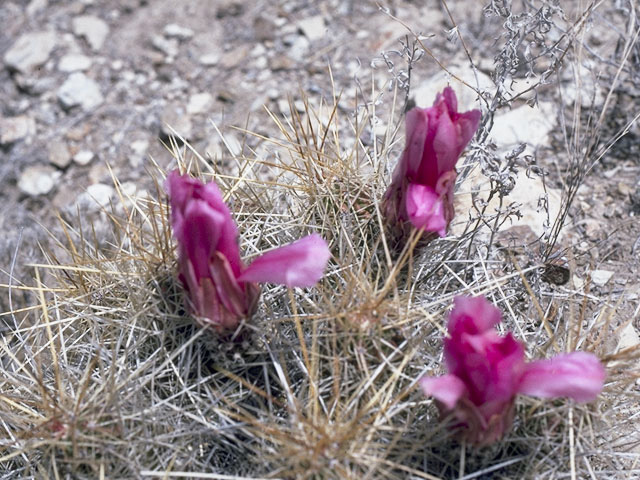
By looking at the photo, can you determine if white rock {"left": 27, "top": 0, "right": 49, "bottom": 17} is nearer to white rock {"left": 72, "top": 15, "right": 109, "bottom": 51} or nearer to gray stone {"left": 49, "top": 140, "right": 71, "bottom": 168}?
white rock {"left": 72, "top": 15, "right": 109, "bottom": 51}

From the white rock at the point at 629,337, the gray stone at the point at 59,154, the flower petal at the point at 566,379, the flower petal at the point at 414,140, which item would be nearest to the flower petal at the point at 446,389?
the flower petal at the point at 566,379

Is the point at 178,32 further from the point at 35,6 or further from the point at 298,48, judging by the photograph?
the point at 35,6

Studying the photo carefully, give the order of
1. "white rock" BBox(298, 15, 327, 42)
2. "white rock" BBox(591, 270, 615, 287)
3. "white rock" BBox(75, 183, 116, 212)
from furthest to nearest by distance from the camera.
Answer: "white rock" BBox(298, 15, 327, 42), "white rock" BBox(75, 183, 116, 212), "white rock" BBox(591, 270, 615, 287)

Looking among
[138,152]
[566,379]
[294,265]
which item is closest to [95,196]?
[138,152]

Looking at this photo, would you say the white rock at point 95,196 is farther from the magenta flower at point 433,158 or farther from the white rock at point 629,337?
the white rock at point 629,337

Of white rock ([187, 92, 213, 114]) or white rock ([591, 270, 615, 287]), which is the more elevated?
white rock ([187, 92, 213, 114])

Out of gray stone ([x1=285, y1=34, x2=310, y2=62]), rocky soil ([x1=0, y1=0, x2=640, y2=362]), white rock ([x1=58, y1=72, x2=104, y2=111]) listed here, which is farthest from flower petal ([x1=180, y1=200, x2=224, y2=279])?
white rock ([x1=58, y1=72, x2=104, y2=111])
